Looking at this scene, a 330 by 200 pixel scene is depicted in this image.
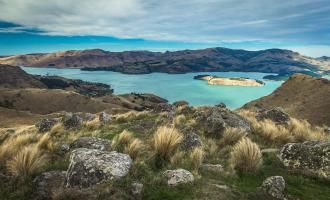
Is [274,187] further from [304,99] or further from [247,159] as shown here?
[304,99]

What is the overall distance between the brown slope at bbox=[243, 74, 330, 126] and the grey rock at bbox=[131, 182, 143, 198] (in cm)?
5296

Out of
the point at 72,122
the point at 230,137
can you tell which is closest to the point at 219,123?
the point at 230,137

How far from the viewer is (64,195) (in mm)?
7188

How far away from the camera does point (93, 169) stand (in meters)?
7.97

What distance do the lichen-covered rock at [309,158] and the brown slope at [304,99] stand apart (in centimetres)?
4801

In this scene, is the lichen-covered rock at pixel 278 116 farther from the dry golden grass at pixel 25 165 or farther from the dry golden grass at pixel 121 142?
the dry golden grass at pixel 25 165

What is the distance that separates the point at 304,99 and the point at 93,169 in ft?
268

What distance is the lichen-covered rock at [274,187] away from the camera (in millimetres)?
7895

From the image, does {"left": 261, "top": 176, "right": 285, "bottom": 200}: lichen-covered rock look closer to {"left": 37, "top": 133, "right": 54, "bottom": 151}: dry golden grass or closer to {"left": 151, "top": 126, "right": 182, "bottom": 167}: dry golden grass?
{"left": 151, "top": 126, "right": 182, "bottom": 167}: dry golden grass

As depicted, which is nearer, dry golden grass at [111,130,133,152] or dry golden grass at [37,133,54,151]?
dry golden grass at [111,130,133,152]

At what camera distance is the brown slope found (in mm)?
62062

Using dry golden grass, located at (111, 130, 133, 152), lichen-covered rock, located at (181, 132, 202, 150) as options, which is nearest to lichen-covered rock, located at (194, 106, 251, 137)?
lichen-covered rock, located at (181, 132, 202, 150)

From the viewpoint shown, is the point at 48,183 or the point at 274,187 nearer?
the point at 274,187

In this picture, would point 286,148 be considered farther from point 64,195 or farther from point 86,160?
point 64,195
